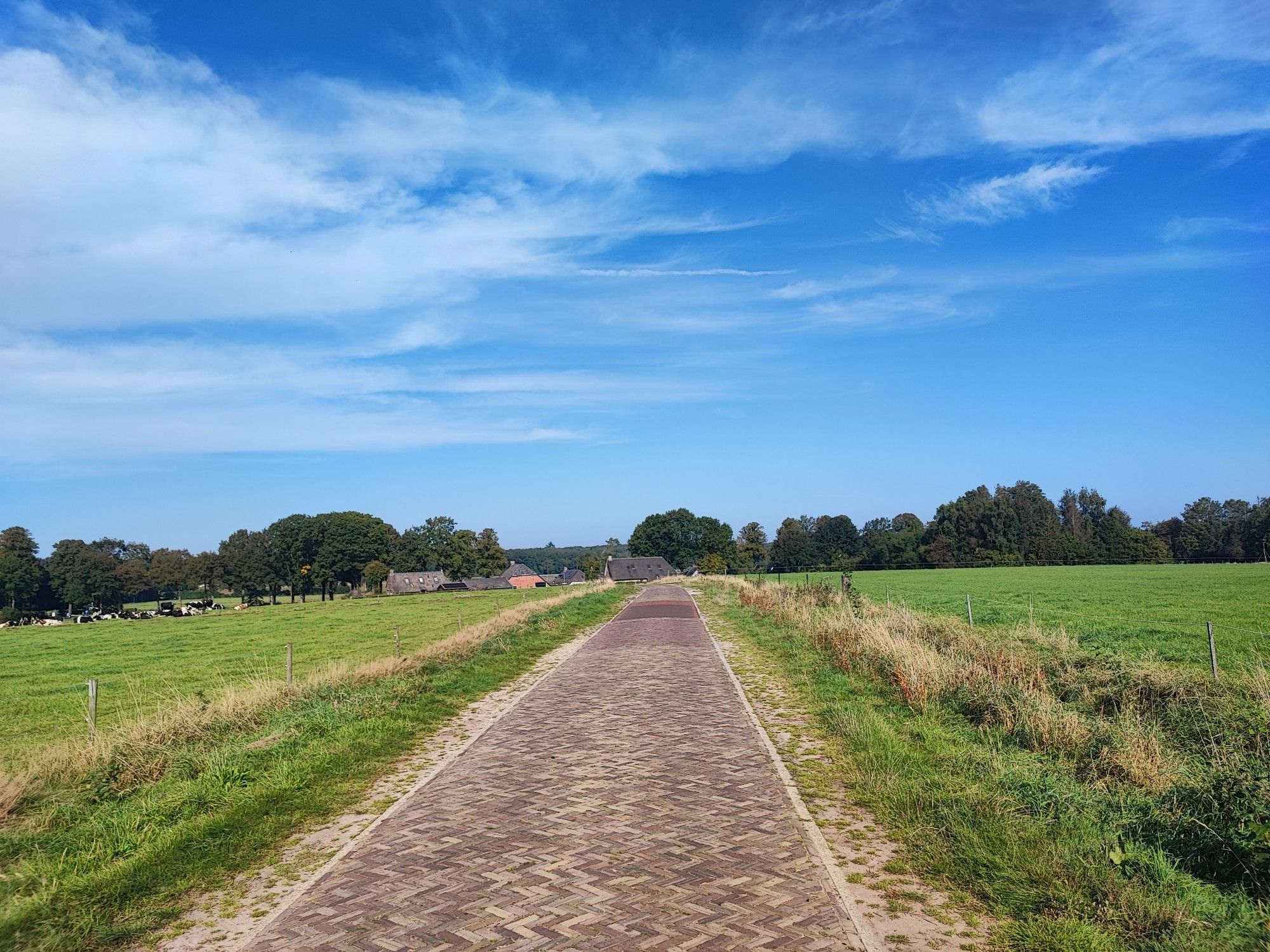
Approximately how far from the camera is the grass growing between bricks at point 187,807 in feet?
18.8

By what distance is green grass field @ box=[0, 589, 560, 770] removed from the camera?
17.2 metres

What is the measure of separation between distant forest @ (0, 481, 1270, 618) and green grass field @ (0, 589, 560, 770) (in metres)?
53.2

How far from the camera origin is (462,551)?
128 meters

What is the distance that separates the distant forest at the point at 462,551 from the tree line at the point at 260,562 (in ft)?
0.63

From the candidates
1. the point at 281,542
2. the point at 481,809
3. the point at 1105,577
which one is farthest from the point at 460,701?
the point at 281,542

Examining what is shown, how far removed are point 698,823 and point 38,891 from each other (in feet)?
16.4

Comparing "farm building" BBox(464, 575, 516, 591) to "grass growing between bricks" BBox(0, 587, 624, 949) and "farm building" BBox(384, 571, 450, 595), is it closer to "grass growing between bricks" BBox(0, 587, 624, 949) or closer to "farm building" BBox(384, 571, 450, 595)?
"farm building" BBox(384, 571, 450, 595)

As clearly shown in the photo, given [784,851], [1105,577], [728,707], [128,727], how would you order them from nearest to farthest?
[784,851] < [128,727] < [728,707] < [1105,577]

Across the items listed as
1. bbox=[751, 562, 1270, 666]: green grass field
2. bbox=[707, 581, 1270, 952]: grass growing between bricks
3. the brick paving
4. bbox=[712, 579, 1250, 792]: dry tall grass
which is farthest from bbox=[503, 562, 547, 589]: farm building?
the brick paving

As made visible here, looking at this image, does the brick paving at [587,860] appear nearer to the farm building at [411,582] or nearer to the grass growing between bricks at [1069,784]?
the grass growing between bricks at [1069,784]

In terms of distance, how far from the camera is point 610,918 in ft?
17.2

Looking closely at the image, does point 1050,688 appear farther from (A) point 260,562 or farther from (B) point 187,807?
(A) point 260,562

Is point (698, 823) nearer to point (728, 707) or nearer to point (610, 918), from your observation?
point (610, 918)

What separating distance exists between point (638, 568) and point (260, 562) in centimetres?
6021
